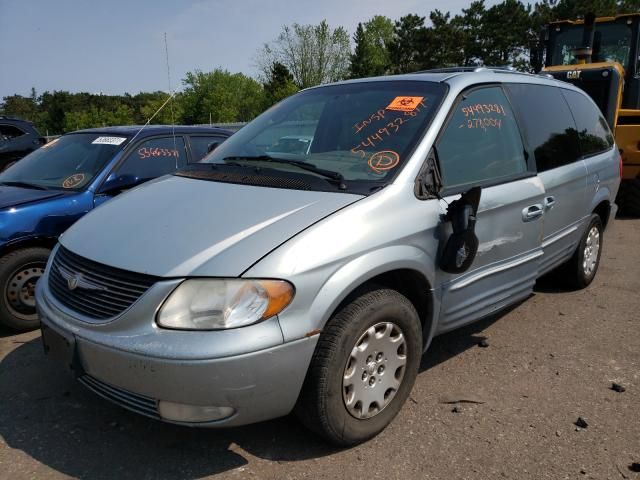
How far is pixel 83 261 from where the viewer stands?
8.18 feet

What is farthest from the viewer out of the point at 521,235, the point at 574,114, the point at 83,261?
the point at 574,114

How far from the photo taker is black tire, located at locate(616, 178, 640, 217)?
8375mm

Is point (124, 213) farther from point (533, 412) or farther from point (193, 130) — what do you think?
point (193, 130)

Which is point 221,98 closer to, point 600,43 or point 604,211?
point 600,43

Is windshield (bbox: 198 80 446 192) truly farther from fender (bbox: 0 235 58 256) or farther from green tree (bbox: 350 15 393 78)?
green tree (bbox: 350 15 393 78)

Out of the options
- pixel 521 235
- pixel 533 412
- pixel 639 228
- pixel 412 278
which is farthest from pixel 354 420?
pixel 639 228

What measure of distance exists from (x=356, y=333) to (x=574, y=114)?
3.17m

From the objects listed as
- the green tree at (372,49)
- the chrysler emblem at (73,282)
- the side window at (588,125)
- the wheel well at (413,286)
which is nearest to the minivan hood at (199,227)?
the chrysler emblem at (73,282)

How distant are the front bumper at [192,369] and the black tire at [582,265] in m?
3.30

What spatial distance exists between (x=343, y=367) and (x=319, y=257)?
51 centimetres

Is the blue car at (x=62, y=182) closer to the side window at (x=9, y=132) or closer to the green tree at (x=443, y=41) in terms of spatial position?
the side window at (x=9, y=132)

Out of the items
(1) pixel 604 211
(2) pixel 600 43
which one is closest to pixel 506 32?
(2) pixel 600 43

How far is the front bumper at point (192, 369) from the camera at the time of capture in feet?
6.78

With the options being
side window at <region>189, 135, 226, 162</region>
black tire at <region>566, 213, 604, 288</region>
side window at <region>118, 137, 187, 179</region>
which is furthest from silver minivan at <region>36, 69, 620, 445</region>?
side window at <region>189, 135, 226, 162</region>
